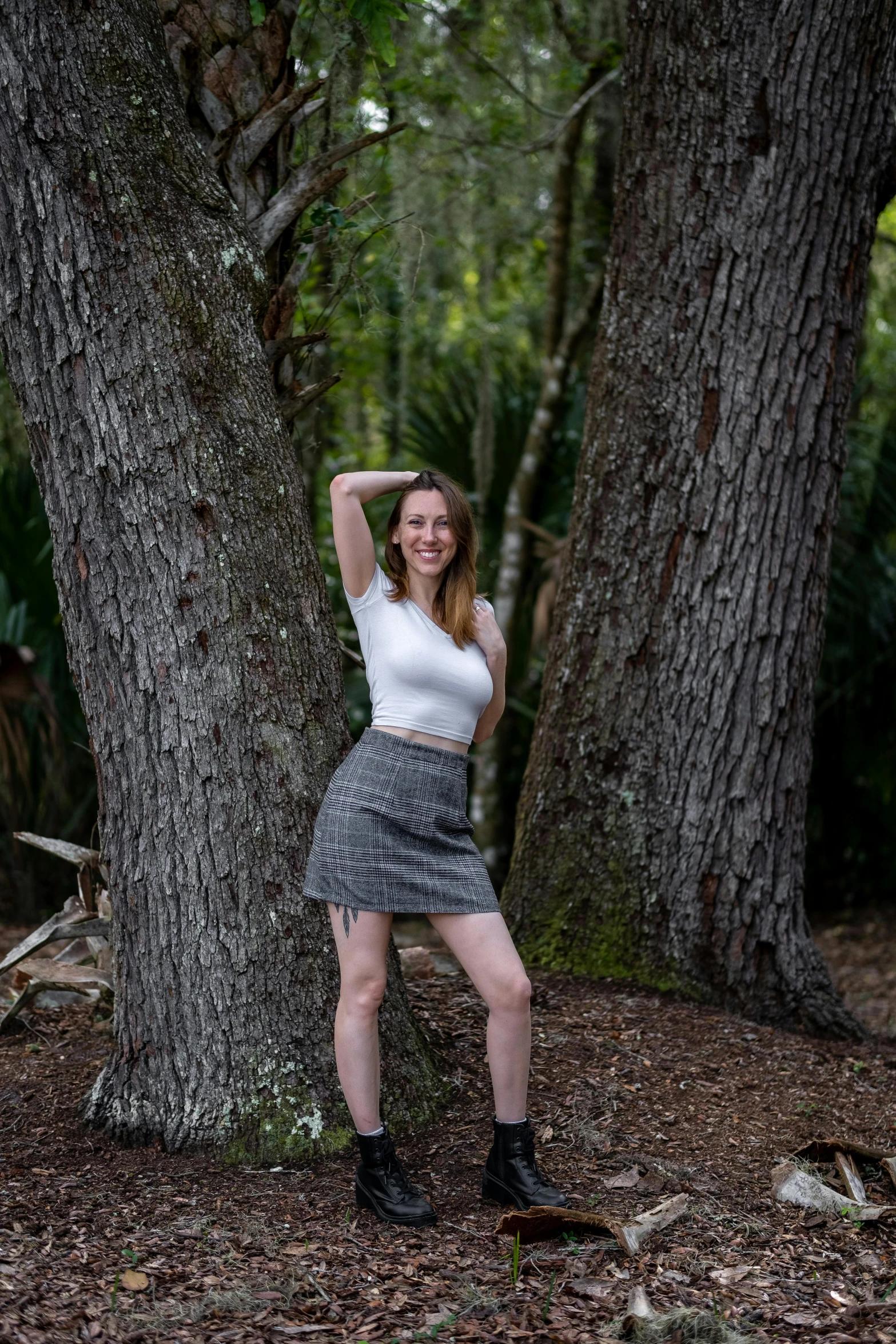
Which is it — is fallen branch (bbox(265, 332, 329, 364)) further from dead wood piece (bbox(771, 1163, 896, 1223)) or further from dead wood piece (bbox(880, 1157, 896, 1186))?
dead wood piece (bbox(880, 1157, 896, 1186))

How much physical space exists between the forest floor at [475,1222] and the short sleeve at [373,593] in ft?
4.59

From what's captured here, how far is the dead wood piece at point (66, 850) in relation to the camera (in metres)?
3.94

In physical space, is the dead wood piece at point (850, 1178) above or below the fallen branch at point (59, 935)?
below

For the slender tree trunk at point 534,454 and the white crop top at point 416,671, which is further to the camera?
the slender tree trunk at point 534,454

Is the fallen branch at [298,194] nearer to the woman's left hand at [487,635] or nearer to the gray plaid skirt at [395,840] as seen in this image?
the woman's left hand at [487,635]

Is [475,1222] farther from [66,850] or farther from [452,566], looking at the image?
[66,850]

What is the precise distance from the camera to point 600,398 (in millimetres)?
4375

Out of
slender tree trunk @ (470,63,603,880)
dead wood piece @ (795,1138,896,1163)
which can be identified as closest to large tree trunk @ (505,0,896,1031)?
dead wood piece @ (795,1138,896,1163)

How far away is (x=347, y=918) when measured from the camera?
279cm

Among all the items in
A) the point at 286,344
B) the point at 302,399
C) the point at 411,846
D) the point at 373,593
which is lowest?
the point at 411,846

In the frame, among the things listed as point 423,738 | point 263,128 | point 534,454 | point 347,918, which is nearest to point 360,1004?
point 347,918

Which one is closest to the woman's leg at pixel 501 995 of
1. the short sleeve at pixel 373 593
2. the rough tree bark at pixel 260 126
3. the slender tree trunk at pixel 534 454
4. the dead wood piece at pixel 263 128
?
the short sleeve at pixel 373 593

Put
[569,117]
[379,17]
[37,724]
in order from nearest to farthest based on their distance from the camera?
→ [379,17], [37,724], [569,117]

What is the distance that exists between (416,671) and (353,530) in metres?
0.38
